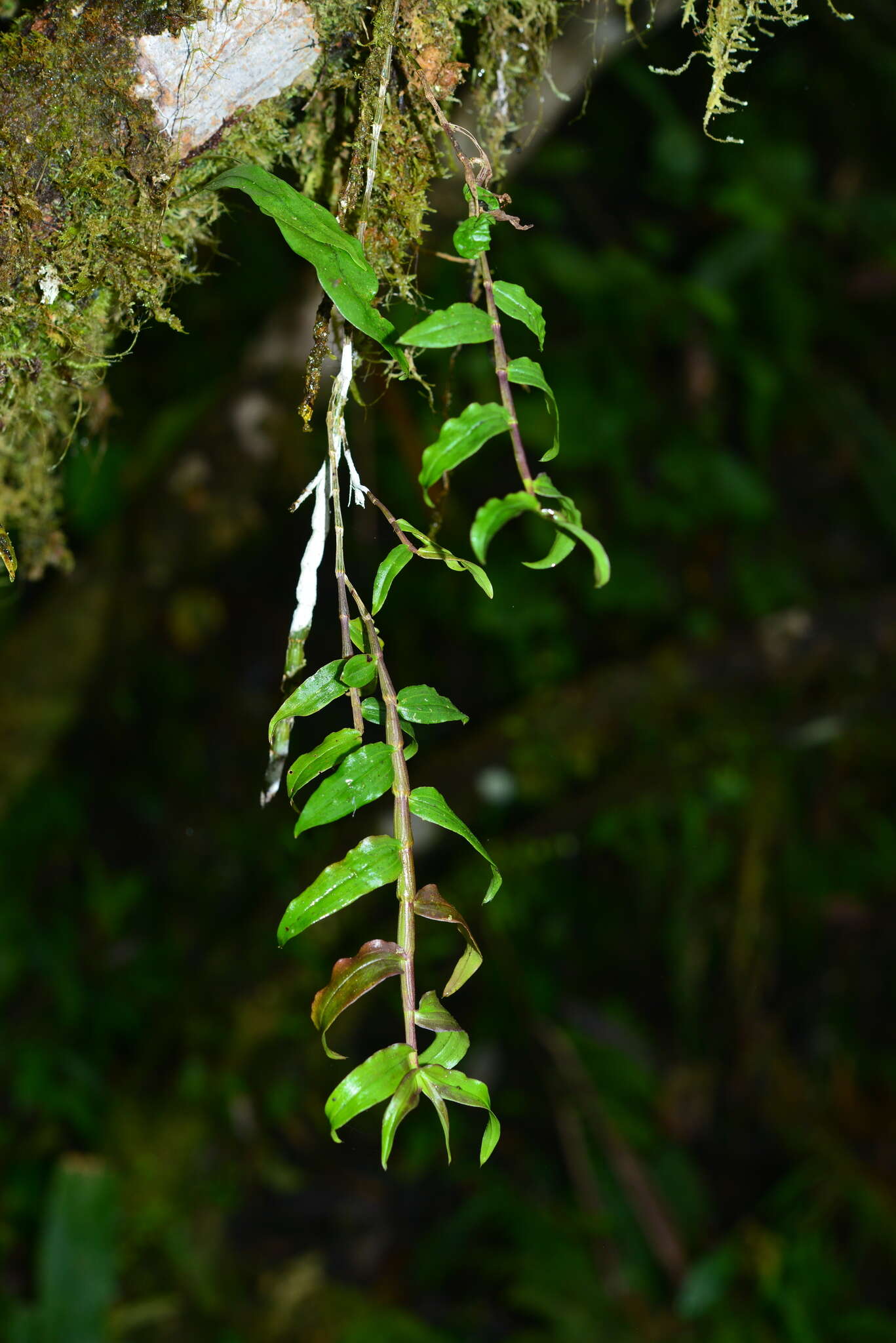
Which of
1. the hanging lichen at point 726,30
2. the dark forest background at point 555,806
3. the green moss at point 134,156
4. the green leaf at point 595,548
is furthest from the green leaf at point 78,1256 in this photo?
the hanging lichen at point 726,30

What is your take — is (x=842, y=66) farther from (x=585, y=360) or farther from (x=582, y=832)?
(x=582, y=832)

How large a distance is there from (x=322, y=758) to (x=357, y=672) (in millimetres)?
81

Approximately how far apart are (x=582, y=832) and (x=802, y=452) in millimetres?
2117

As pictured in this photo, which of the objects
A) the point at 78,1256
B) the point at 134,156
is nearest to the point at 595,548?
the point at 134,156

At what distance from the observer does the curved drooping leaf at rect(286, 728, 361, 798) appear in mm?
851

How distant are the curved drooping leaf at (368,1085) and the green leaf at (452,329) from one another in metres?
0.54

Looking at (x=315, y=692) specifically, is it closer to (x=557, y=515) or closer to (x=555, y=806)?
(x=557, y=515)

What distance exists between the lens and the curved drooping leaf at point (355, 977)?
79 centimetres

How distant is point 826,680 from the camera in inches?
155

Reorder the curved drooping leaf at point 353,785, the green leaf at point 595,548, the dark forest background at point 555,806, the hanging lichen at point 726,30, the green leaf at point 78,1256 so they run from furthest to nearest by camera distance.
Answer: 1. the dark forest background at point 555,806
2. the green leaf at point 78,1256
3. the hanging lichen at point 726,30
4. the curved drooping leaf at point 353,785
5. the green leaf at point 595,548

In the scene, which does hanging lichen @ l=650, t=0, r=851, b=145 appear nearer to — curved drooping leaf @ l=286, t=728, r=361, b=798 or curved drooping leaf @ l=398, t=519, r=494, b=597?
curved drooping leaf @ l=398, t=519, r=494, b=597

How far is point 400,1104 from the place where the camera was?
2.49 ft

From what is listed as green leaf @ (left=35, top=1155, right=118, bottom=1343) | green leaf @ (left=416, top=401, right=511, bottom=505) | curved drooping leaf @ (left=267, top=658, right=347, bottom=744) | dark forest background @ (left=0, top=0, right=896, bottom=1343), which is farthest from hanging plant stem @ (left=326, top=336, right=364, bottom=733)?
green leaf @ (left=35, top=1155, right=118, bottom=1343)

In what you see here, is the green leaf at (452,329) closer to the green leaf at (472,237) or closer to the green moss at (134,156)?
the green leaf at (472,237)
